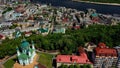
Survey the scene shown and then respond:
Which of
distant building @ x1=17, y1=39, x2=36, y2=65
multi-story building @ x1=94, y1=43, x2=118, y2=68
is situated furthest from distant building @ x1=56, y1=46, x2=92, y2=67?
distant building @ x1=17, y1=39, x2=36, y2=65

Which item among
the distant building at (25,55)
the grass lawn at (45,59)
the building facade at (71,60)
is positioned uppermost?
the distant building at (25,55)

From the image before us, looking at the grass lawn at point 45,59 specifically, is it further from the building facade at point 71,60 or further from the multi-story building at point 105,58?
the multi-story building at point 105,58

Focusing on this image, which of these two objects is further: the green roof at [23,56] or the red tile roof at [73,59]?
the red tile roof at [73,59]

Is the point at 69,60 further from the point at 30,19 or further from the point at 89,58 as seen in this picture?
the point at 30,19

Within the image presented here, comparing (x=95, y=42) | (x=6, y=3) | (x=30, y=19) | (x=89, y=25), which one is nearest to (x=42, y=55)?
(x=95, y=42)

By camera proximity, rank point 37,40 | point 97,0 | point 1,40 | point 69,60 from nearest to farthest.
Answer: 1. point 69,60
2. point 37,40
3. point 1,40
4. point 97,0

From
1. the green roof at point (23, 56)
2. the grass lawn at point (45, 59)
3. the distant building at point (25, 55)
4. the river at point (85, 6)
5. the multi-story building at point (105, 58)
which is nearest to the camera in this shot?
the green roof at point (23, 56)

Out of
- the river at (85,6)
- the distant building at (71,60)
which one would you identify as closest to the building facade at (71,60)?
the distant building at (71,60)

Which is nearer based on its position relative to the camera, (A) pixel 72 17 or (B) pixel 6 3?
(A) pixel 72 17

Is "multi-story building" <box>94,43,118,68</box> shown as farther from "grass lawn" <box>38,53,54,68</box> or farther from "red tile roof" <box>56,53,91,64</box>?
"grass lawn" <box>38,53,54,68</box>
